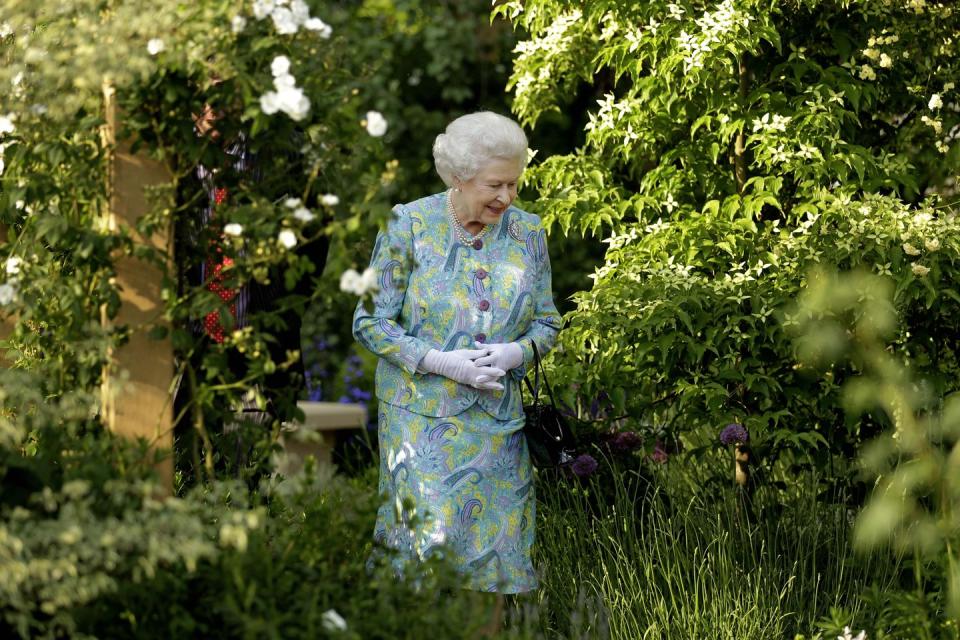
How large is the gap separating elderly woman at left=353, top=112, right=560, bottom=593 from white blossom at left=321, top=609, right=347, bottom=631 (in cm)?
98

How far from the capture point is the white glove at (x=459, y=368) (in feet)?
11.4

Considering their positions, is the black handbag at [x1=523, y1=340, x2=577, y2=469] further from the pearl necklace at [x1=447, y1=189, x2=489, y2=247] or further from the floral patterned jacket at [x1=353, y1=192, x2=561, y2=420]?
the pearl necklace at [x1=447, y1=189, x2=489, y2=247]

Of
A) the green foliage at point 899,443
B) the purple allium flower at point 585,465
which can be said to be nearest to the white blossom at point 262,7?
the green foliage at point 899,443

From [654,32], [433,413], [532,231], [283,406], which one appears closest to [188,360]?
[283,406]

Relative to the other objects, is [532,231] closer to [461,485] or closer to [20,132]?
[461,485]

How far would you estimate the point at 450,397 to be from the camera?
11.8 feet

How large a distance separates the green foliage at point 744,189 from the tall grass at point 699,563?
0.81 feet

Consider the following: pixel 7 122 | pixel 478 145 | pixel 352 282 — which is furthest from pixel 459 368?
pixel 7 122

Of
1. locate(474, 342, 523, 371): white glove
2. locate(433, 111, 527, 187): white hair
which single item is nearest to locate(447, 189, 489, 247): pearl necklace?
locate(433, 111, 527, 187): white hair

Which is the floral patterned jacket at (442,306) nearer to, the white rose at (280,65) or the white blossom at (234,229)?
the white blossom at (234,229)

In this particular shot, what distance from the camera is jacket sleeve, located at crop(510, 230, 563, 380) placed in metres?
3.72

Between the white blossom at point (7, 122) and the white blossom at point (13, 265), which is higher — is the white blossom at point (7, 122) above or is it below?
above

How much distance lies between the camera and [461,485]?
359 centimetres

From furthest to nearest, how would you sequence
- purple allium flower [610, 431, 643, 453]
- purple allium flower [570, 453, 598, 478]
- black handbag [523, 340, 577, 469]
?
purple allium flower [610, 431, 643, 453] < purple allium flower [570, 453, 598, 478] < black handbag [523, 340, 577, 469]
